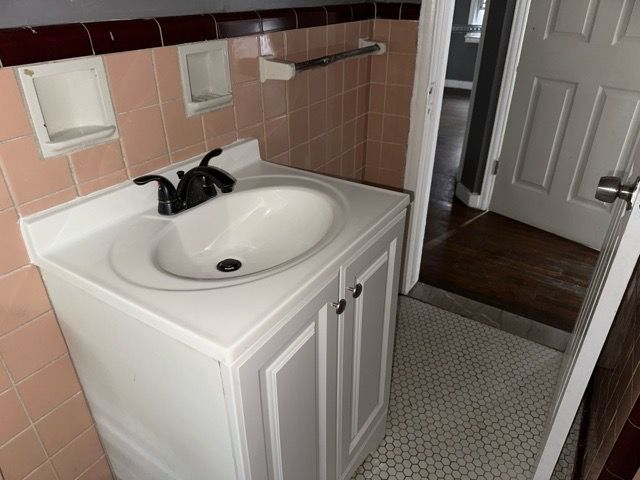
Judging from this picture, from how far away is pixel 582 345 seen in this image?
3.35ft

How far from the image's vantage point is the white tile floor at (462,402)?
1.43 metres

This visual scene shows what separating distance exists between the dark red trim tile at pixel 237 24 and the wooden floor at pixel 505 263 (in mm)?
1448

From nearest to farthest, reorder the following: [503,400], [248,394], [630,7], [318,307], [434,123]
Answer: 1. [248,394]
2. [318,307]
3. [503,400]
4. [434,123]
5. [630,7]

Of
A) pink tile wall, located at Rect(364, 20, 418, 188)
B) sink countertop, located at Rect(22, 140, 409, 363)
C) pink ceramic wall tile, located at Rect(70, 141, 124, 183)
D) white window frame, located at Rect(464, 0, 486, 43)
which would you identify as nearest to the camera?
sink countertop, located at Rect(22, 140, 409, 363)

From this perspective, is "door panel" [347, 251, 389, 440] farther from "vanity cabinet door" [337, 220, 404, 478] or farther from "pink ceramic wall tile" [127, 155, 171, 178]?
"pink ceramic wall tile" [127, 155, 171, 178]

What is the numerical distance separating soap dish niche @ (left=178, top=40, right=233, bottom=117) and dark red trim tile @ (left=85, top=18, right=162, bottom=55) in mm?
82

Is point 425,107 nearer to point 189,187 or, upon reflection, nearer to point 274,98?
point 274,98

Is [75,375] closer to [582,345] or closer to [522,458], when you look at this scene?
[582,345]

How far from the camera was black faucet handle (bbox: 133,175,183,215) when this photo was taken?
988 mm

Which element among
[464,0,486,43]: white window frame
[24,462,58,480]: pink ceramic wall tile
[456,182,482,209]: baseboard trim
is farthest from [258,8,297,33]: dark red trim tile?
[464,0,486,43]: white window frame

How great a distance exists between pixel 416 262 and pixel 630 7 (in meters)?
1.41

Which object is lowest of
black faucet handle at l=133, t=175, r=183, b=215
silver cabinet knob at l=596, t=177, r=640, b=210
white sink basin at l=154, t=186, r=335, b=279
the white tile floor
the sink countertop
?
the white tile floor

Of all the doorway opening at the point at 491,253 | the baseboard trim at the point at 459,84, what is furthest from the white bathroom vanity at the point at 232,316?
the baseboard trim at the point at 459,84

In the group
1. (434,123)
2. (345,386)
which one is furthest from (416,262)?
(345,386)
